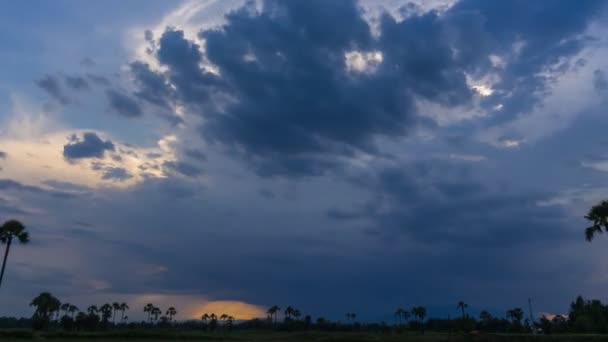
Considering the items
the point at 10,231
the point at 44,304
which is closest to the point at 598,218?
the point at 10,231

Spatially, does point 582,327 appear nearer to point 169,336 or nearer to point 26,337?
point 169,336

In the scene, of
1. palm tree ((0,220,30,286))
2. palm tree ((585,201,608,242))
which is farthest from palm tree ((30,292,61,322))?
palm tree ((585,201,608,242))

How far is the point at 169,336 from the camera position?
351 ft

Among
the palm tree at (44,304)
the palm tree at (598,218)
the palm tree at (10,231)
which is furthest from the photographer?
the palm tree at (44,304)

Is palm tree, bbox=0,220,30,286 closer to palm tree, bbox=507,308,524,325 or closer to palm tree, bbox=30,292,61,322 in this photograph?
palm tree, bbox=30,292,61,322

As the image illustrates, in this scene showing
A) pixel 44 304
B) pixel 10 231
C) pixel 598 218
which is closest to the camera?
pixel 598 218

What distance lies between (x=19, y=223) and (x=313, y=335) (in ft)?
207

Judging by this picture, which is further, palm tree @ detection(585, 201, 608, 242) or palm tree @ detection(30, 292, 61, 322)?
palm tree @ detection(30, 292, 61, 322)

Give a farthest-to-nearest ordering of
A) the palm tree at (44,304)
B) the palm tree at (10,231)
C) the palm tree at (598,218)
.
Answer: the palm tree at (44,304) < the palm tree at (10,231) < the palm tree at (598,218)

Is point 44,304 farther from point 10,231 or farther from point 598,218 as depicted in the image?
point 598,218

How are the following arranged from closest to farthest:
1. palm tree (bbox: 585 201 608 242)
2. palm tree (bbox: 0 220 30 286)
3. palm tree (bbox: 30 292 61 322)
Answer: palm tree (bbox: 585 201 608 242) < palm tree (bbox: 0 220 30 286) < palm tree (bbox: 30 292 61 322)

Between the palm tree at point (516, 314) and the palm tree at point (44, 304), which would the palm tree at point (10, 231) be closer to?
the palm tree at point (44, 304)

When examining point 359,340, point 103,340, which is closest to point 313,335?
point 359,340

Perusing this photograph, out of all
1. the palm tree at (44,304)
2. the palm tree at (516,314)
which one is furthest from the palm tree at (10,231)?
the palm tree at (516,314)
